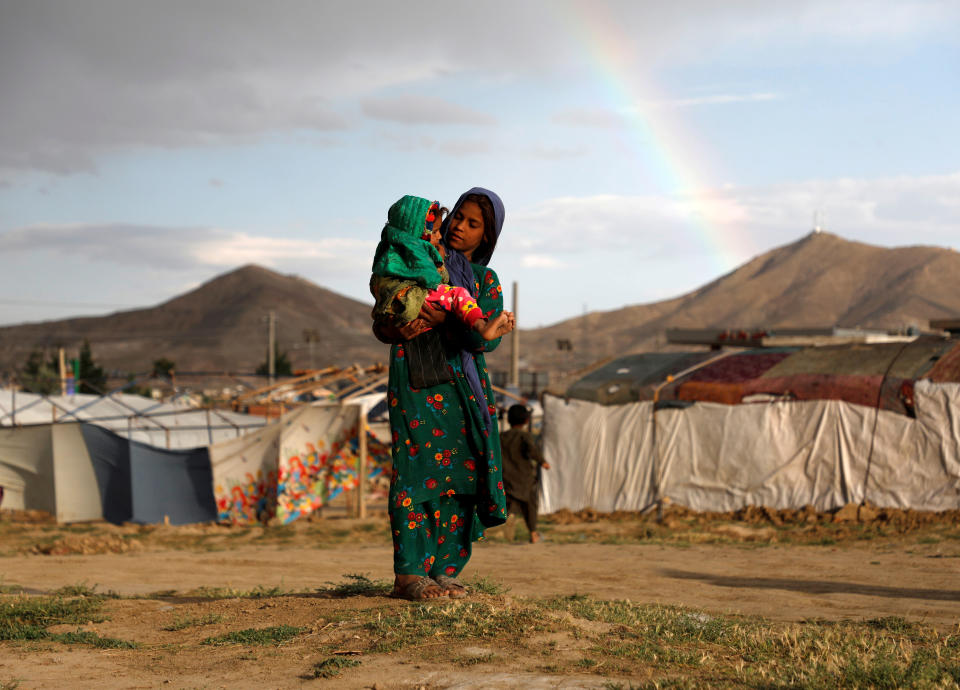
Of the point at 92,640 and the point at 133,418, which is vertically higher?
the point at 133,418

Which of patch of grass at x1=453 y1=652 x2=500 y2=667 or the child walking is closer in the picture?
patch of grass at x1=453 y1=652 x2=500 y2=667

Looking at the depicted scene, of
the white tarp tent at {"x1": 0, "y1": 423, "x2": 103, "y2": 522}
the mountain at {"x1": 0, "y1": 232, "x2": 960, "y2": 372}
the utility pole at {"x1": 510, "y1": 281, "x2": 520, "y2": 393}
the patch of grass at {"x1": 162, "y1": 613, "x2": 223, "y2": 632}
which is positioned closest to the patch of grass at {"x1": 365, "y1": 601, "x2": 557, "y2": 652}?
the patch of grass at {"x1": 162, "y1": 613, "x2": 223, "y2": 632}

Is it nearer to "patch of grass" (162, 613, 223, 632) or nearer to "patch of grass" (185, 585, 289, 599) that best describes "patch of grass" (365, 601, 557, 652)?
"patch of grass" (162, 613, 223, 632)

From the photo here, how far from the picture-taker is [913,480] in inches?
476

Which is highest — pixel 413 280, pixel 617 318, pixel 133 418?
pixel 617 318

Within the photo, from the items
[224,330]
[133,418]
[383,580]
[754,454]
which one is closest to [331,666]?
[383,580]

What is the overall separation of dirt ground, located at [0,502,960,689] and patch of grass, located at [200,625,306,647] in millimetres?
50

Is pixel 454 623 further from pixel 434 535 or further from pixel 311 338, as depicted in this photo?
pixel 311 338

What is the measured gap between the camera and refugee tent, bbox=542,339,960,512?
1216 cm

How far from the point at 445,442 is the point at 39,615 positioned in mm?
2166

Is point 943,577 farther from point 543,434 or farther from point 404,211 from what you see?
point 543,434

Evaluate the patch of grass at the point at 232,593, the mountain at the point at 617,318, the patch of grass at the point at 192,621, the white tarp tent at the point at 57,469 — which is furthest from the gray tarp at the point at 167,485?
the mountain at the point at 617,318

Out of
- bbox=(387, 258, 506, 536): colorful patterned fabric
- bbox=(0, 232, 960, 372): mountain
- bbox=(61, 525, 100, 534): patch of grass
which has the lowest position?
bbox=(61, 525, 100, 534): patch of grass

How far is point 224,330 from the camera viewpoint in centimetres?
12794
